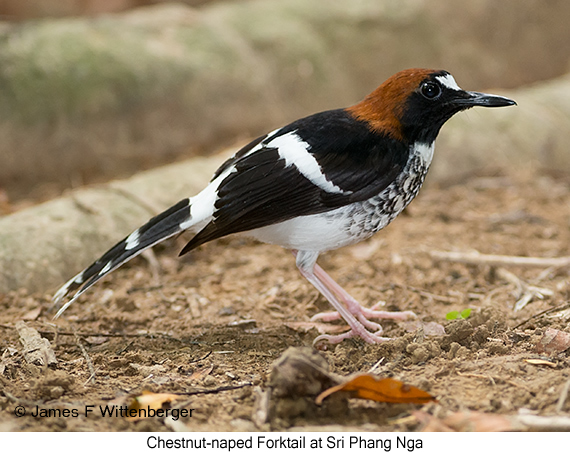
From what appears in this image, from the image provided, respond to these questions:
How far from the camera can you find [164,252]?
5379 millimetres

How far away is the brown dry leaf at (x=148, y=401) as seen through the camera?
2705 mm

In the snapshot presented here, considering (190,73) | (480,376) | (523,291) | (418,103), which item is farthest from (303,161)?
(190,73)

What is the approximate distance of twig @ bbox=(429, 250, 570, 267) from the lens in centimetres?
488

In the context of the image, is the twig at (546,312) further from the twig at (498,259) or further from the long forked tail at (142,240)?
the long forked tail at (142,240)

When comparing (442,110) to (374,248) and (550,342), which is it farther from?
(374,248)

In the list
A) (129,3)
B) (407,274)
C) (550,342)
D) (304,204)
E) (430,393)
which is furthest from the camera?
(129,3)

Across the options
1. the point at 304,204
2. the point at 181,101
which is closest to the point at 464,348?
the point at 304,204

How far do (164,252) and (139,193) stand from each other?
0.61m

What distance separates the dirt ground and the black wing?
0.75m

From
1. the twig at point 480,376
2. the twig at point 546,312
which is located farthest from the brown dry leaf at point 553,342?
the twig at point 480,376

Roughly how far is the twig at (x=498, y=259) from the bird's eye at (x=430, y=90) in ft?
5.75

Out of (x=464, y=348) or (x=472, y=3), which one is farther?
(x=472, y=3)

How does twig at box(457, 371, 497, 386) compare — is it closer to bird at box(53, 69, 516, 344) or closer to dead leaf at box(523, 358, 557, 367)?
dead leaf at box(523, 358, 557, 367)
